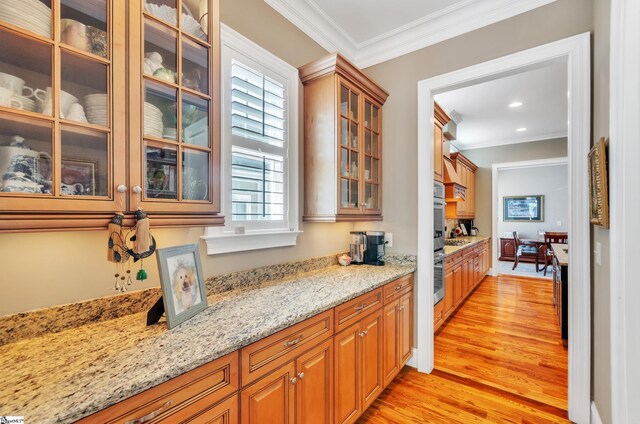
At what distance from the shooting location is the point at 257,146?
6.39 ft

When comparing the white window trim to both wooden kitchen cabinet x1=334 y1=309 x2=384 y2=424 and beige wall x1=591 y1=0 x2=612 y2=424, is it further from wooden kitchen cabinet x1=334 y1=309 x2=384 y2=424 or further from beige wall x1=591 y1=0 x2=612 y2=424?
beige wall x1=591 y1=0 x2=612 y2=424

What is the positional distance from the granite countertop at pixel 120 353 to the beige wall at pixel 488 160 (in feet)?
19.2

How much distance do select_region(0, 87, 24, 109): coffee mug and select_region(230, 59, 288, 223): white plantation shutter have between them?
1.01 metres

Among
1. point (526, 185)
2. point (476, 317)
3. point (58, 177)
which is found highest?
point (526, 185)

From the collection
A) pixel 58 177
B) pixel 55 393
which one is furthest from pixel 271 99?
pixel 55 393

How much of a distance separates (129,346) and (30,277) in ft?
1.59

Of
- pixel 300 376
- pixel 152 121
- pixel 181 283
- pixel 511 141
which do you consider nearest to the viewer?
pixel 152 121

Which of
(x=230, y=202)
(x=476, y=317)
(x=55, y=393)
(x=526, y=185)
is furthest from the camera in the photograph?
(x=526, y=185)

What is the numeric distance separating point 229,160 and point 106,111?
2.60ft

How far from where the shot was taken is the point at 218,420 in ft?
3.27

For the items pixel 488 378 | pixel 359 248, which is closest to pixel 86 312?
pixel 359 248

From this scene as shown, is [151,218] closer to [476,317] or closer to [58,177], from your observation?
[58,177]

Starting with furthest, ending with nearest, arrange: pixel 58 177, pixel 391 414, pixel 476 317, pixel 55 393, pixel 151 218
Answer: pixel 476 317 → pixel 391 414 → pixel 151 218 → pixel 58 177 → pixel 55 393

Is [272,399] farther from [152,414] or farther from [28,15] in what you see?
[28,15]
